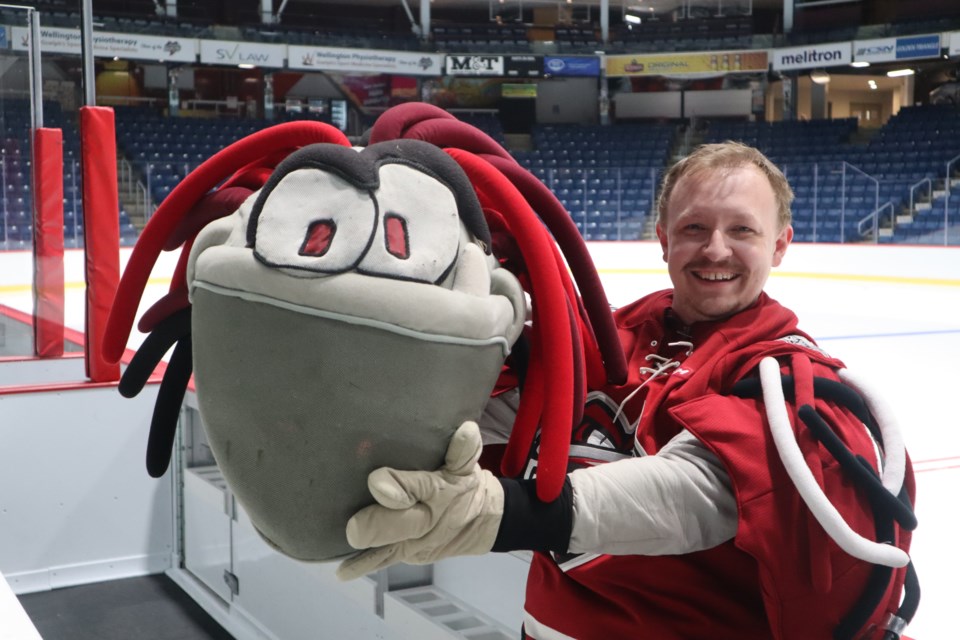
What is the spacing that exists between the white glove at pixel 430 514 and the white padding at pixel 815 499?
26 centimetres

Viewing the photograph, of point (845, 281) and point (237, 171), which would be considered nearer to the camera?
point (237, 171)

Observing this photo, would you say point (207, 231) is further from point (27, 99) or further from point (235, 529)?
point (27, 99)

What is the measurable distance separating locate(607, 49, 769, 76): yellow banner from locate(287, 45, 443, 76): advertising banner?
326 cm

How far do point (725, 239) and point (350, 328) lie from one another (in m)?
0.60

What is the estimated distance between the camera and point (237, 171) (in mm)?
1016

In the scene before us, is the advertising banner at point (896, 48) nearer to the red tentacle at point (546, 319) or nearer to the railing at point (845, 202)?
the railing at point (845, 202)

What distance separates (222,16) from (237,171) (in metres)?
19.0

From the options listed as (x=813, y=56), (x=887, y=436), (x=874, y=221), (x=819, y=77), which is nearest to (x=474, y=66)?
(x=813, y=56)

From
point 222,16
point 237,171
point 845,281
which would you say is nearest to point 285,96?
point 222,16

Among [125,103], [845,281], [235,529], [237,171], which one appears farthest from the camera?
[125,103]

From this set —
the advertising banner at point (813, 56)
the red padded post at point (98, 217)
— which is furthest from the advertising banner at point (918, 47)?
the red padded post at point (98, 217)

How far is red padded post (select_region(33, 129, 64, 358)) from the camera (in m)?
3.39

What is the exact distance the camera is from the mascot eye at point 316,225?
0.77m

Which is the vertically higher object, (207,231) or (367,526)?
(207,231)
